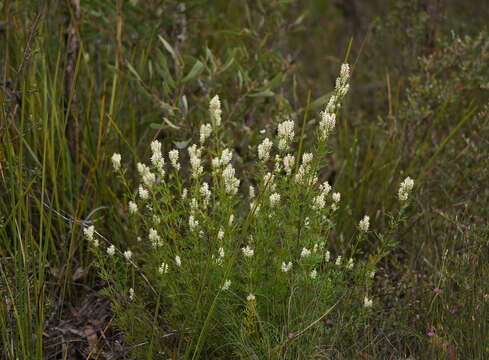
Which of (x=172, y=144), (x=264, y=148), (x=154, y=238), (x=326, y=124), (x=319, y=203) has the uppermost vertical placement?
(x=326, y=124)

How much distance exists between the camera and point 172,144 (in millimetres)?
3420

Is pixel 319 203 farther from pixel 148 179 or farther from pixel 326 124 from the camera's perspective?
pixel 148 179

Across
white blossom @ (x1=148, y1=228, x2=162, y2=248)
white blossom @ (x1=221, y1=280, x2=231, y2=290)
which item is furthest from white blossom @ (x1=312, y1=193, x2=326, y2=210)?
white blossom @ (x1=148, y1=228, x2=162, y2=248)

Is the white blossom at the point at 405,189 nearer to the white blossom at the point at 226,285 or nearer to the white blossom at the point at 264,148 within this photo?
the white blossom at the point at 264,148

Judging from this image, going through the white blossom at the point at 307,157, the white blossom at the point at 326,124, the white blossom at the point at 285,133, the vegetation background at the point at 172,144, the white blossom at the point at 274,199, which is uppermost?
the white blossom at the point at 326,124

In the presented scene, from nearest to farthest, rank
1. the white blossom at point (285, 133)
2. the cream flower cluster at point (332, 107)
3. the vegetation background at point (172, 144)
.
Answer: the cream flower cluster at point (332, 107) → the white blossom at point (285, 133) → the vegetation background at point (172, 144)

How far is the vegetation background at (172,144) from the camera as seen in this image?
2.48 m

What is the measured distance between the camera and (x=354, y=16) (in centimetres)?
575

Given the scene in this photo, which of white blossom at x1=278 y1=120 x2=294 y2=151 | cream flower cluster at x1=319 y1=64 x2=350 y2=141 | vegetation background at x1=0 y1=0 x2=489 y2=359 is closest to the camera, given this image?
cream flower cluster at x1=319 y1=64 x2=350 y2=141

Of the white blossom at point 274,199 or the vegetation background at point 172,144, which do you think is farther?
the vegetation background at point 172,144

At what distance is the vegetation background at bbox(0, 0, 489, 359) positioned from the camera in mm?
2480

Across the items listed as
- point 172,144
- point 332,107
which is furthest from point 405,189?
point 172,144

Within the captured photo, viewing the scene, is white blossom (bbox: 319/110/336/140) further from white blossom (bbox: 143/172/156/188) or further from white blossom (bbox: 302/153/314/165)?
white blossom (bbox: 143/172/156/188)

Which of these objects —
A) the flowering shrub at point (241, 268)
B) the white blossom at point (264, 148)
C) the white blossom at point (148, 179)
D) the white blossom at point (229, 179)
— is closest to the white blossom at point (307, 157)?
the flowering shrub at point (241, 268)
